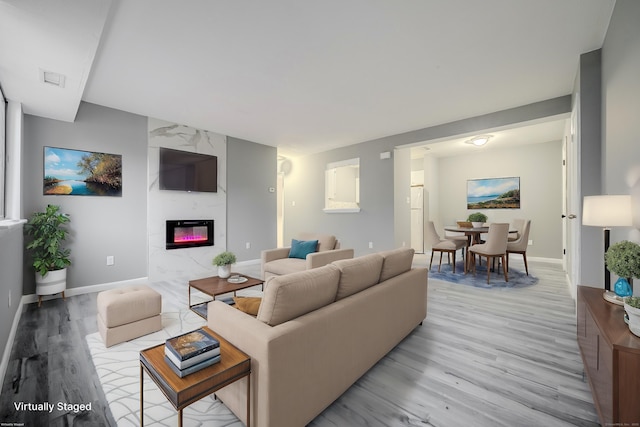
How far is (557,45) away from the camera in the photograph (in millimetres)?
2541

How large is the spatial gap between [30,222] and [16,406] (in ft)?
8.73

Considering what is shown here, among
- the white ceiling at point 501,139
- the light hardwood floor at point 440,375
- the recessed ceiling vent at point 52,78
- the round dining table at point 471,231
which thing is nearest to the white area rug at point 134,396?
the light hardwood floor at point 440,375

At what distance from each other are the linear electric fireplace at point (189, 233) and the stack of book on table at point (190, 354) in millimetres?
3773

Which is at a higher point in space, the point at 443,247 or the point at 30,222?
the point at 30,222

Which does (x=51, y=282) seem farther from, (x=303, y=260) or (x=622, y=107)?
(x=622, y=107)

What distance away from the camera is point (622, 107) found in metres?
1.91

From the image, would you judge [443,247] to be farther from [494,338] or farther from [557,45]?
[557,45]

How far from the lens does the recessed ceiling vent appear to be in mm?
2450

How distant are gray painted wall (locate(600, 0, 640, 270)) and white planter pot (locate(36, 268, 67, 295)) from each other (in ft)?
17.7

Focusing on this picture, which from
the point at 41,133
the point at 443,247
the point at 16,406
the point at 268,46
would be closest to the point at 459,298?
the point at 443,247

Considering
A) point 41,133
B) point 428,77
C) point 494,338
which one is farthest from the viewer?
point 41,133

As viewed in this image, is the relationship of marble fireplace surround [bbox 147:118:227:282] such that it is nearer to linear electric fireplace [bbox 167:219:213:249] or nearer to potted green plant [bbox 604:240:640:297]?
linear electric fireplace [bbox 167:219:213:249]

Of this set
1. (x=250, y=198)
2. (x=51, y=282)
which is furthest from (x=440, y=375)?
(x=250, y=198)

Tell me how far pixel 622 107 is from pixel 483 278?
3142mm
